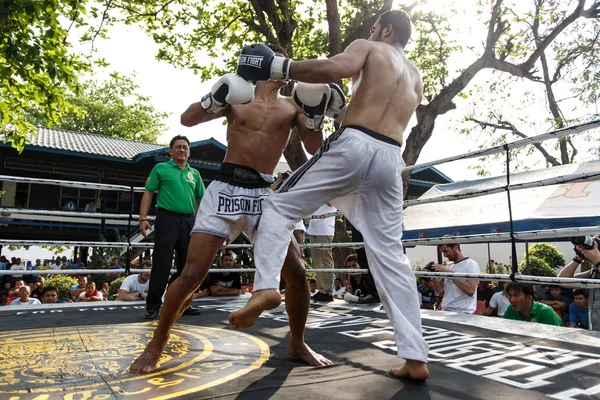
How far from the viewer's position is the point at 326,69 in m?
1.65

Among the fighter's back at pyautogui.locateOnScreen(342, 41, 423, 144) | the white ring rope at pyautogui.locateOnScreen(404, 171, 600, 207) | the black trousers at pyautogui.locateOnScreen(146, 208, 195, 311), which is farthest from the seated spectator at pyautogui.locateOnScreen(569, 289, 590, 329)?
the black trousers at pyautogui.locateOnScreen(146, 208, 195, 311)

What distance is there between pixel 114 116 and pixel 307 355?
1224 inches

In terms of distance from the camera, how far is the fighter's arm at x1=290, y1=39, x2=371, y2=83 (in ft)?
5.42

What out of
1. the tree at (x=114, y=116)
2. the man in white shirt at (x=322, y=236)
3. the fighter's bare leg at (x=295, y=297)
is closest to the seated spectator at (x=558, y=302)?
the man in white shirt at (x=322, y=236)

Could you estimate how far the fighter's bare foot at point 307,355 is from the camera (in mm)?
1854

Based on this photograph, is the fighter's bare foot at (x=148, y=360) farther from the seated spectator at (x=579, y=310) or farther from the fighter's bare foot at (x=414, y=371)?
the seated spectator at (x=579, y=310)

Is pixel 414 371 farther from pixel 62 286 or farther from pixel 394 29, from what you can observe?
pixel 62 286

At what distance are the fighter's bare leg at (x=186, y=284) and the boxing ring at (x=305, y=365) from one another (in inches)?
4.4

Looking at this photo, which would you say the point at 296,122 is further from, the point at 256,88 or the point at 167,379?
the point at 167,379

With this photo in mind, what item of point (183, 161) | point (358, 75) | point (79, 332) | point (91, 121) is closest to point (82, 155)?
point (183, 161)

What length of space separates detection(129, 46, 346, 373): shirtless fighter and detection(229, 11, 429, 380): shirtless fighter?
0.67 ft

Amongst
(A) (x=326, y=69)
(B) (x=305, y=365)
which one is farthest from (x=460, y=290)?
(A) (x=326, y=69)

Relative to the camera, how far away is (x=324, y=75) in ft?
5.42

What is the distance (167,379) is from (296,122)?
4.24ft
